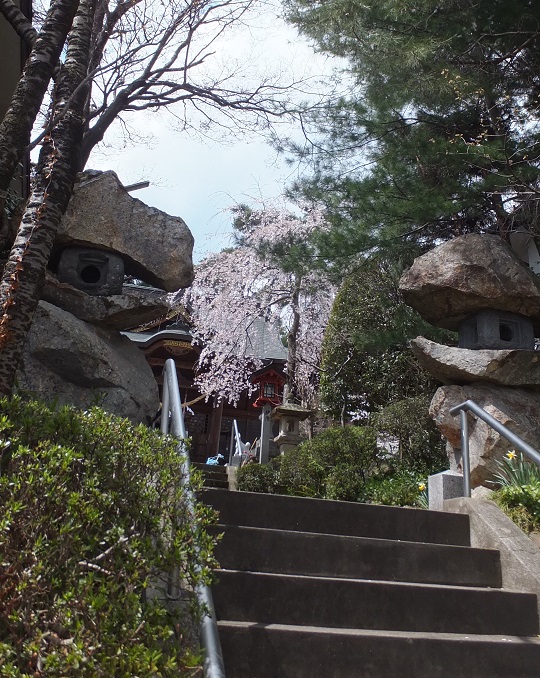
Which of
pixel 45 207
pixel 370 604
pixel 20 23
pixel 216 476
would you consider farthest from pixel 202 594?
pixel 216 476

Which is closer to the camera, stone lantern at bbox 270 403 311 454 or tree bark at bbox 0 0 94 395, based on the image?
tree bark at bbox 0 0 94 395

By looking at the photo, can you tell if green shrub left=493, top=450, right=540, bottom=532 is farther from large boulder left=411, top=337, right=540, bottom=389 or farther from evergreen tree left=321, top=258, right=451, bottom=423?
evergreen tree left=321, top=258, right=451, bottom=423

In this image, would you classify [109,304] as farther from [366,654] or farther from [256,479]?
[366,654]

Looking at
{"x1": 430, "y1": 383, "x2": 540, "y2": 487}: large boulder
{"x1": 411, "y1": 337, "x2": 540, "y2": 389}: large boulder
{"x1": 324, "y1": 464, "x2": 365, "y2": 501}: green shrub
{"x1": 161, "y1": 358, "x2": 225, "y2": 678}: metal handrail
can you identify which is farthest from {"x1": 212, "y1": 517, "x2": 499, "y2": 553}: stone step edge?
{"x1": 324, "y1": 464, "x2": 365, "y2": 501}: green shrub

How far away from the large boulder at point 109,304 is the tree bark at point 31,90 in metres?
1.12

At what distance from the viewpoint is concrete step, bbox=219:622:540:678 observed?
9.27 feet

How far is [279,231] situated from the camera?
16.2 metres

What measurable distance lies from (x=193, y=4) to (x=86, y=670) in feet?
25.5

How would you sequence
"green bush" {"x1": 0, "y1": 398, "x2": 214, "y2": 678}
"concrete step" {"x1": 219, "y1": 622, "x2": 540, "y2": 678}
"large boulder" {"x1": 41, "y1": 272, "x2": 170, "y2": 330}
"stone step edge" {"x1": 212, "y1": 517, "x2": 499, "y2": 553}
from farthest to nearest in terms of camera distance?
"large boulder" {"x1": 41, "y1": 272, "x2": 170, "y2": 330} → "stone step edge" {"x1": 212, "y1": 517, "x2": 499, "y2": 553} → "concrete step" {"x1": 219, "y1": 622, "x2": 540, "y2": 678} → "green bush" {"x1": 0, "y1": 398, "x2": 214, "y2": 678}

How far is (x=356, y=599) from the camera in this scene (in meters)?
3.33

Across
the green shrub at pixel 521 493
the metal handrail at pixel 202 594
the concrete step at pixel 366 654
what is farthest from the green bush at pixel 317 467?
the concrete step at pixel 366 654

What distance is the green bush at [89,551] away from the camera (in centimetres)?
178

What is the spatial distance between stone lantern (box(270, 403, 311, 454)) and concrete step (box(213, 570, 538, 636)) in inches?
299

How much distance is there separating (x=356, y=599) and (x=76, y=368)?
2.98 m
